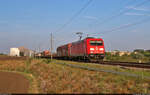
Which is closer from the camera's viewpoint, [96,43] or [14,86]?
[14,86]

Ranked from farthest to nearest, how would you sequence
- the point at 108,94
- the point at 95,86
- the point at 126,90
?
the point at 95,86, the point at 126,90, the point at 108,94

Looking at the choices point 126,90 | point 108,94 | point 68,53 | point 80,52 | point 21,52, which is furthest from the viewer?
point 21,52

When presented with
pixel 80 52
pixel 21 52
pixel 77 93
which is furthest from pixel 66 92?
pixel 21 52

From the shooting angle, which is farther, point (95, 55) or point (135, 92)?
point (95, 55)

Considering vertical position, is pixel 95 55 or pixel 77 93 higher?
pixel 95 55

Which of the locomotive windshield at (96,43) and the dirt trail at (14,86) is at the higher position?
the locomotive windshield at (96,43)

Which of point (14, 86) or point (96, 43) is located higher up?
point (96, 43)

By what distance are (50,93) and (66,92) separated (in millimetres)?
876

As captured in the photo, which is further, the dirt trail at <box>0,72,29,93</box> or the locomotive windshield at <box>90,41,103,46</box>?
the locomotive windshield at <box>90,41,103,46</box>

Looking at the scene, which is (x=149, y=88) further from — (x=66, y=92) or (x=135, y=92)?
(x=66, y=92)

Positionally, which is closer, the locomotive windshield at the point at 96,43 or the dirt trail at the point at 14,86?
the dirt trail at the point at 14,86

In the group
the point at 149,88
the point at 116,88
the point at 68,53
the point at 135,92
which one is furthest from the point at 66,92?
the point at 68,53

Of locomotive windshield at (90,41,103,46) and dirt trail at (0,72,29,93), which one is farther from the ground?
locomotive windshield at (90,41,103,46)

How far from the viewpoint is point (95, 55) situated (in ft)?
103
